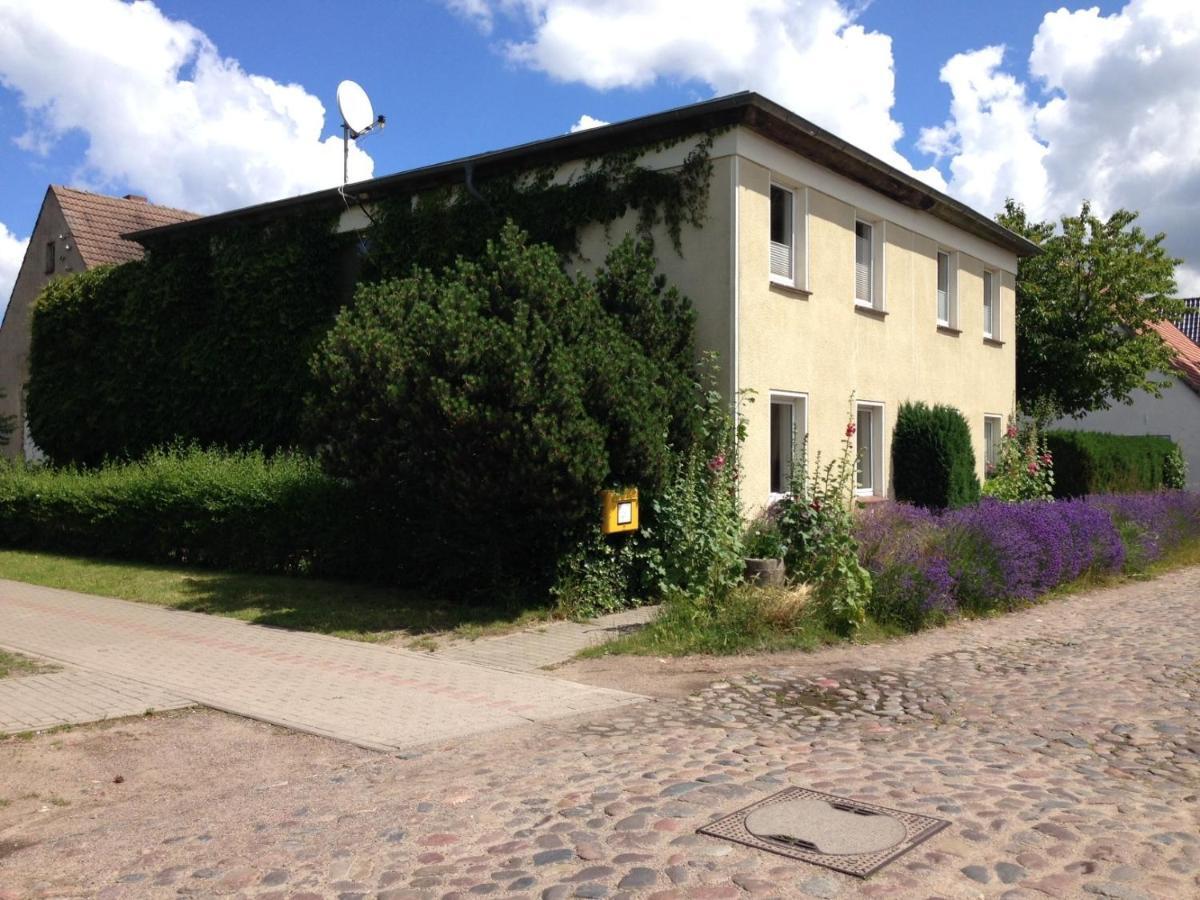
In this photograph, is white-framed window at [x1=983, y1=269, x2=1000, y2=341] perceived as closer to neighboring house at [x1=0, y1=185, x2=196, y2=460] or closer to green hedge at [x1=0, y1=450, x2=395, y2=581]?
green hedge at [x1=0, y1=450, x2=395, y2=581]

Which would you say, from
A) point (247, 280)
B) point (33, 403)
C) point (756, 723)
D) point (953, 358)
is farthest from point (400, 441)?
point (33, 403)

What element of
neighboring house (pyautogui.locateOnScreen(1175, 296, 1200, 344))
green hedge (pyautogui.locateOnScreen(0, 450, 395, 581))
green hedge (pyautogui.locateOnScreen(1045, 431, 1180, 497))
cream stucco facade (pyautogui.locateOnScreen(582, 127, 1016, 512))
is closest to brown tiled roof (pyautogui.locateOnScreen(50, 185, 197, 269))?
green hedge (pyautogui.locateOnScreen(0, 450, 395, 581))

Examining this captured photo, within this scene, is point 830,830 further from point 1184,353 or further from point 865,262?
point 1184,353

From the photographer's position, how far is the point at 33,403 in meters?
22.2

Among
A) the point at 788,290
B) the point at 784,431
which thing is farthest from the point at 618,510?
the point at 788,290

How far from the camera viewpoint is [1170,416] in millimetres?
31688

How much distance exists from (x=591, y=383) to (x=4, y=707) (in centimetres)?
579

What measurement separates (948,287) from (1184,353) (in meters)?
19.5

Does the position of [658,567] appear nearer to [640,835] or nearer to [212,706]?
[212,706]

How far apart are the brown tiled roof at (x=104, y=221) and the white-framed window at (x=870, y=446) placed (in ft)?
60.4

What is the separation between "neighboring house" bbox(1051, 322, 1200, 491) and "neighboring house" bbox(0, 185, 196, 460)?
2601cm

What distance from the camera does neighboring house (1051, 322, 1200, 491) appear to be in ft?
103

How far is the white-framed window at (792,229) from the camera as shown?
1490 centimetres

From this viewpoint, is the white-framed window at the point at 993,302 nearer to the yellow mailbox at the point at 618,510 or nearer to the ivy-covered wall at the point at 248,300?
the ivy-covered wall at the point at 248,300
